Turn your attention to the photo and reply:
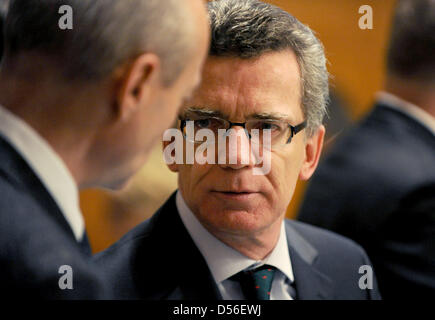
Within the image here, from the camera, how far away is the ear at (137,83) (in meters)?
0.79

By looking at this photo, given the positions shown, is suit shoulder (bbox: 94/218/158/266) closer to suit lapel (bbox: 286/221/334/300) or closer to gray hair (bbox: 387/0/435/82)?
suit lapel (bbox: 286/221/334/300)

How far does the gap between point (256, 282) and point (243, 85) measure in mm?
368

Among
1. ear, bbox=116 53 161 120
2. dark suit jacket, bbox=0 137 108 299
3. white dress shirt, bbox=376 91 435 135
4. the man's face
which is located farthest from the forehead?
white dress shirt, bbox=376 91 435 135

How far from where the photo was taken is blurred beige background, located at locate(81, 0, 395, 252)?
1099 mm

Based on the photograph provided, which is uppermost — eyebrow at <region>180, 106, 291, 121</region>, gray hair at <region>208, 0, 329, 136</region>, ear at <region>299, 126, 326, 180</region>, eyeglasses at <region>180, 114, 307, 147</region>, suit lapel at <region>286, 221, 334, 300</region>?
gray hair at <region>208, 0, 329, 136</region>

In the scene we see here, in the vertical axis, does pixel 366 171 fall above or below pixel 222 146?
below

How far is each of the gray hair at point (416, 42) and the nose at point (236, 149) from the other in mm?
575

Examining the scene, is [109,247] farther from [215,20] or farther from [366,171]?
[366,171]

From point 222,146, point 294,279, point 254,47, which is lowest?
point 294,279

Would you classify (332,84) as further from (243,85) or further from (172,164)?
(172,164)

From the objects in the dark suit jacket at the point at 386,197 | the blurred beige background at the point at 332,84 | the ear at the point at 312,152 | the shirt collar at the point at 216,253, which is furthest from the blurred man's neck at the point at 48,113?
the dark suit jacket at the point at 386,197

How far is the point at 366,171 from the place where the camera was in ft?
4.44
